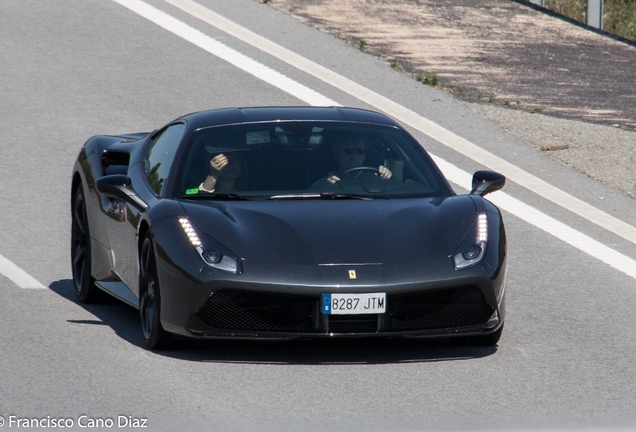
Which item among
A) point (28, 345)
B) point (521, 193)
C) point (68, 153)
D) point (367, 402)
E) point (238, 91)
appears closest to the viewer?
point (367, 402)

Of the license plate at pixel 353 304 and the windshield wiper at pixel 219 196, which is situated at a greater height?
the windshield wiper at pixel 219 196

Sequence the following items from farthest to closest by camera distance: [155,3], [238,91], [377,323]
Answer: [155,3] < [238,91] < [377,323]

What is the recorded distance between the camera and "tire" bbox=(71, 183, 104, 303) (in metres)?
8.86

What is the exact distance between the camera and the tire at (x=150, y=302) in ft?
23.9

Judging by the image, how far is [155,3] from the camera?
19266 mm

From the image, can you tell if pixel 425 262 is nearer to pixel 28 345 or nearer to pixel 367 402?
pixel 367 402

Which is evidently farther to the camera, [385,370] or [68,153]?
[68,153]

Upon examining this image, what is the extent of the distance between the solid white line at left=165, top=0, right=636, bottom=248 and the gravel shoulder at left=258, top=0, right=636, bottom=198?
Result: 717mm

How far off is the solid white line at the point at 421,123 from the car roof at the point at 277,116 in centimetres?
342

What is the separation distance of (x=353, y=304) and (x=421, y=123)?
8.15 m

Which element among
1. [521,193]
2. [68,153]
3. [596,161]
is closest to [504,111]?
[596,161]

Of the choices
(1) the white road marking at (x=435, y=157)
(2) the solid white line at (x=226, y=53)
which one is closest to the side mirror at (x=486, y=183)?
(1) the white road marking at (x=435, y=157)

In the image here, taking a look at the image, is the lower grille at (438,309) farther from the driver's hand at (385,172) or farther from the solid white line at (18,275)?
the solid white line at (18,275)

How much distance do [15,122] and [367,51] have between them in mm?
5078
